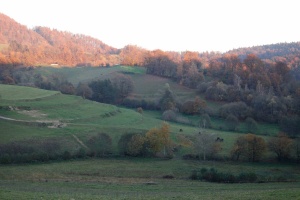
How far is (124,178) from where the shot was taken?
130ft

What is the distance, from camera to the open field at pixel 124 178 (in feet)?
98.0

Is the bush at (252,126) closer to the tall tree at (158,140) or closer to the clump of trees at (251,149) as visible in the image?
the clump of trees at (251,149)

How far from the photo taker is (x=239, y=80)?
109750mm

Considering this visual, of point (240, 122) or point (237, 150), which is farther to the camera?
point (240, 122)

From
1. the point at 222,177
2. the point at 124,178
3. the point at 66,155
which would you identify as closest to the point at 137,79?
the point at 66,155

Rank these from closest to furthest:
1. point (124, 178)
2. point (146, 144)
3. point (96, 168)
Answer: point (124, 178)
point (96, 168)
point (146, 144)

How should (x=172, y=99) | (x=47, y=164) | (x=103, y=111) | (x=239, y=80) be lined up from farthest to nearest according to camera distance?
(x=239, y=80) < (x=172, y=99) < (x=103, y=111) < (x=47, y=164)

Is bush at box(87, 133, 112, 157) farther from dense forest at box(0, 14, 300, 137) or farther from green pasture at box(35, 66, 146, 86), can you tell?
green pasture at box(35, 66, 146, 86)

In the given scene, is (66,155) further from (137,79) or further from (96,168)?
(137,79)

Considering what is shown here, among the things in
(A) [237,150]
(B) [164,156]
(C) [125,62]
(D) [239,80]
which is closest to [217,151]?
(A) [237,150]

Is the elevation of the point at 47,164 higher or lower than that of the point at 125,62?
lower

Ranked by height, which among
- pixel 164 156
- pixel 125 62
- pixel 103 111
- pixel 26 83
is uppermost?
pixel 125 62

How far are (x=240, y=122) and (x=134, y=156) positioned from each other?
41.7 metres

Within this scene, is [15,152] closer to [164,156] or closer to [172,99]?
[164,156]
